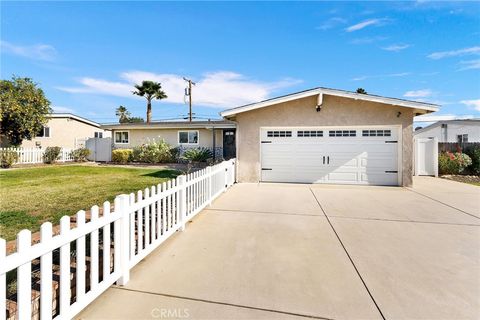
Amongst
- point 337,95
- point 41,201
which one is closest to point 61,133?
point 41,201

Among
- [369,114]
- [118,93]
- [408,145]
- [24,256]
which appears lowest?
[24,256]

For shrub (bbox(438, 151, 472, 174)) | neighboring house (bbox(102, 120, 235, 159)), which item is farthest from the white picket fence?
shrub (bbox(438, 151, 472, 174))

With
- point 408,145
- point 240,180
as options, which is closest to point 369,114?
point 408,145

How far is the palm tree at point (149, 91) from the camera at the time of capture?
27969mm

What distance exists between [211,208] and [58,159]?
56.6 ft

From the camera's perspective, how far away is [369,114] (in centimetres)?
900

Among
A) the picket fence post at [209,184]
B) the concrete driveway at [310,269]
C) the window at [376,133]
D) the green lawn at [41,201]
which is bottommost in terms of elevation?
the concrete driveway at [310,269]

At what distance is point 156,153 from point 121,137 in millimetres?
4738

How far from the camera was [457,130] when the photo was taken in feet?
62.5

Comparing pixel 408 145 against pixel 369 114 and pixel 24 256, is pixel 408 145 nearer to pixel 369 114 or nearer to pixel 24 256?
pixel 369 114

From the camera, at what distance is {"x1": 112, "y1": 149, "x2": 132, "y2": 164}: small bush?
17.9 m

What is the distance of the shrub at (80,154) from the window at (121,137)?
2.40m

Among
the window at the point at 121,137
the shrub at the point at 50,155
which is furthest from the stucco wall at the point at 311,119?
the shrub at the point at 50,155

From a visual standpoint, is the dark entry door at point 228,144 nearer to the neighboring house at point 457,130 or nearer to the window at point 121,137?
the window at point 121,137
